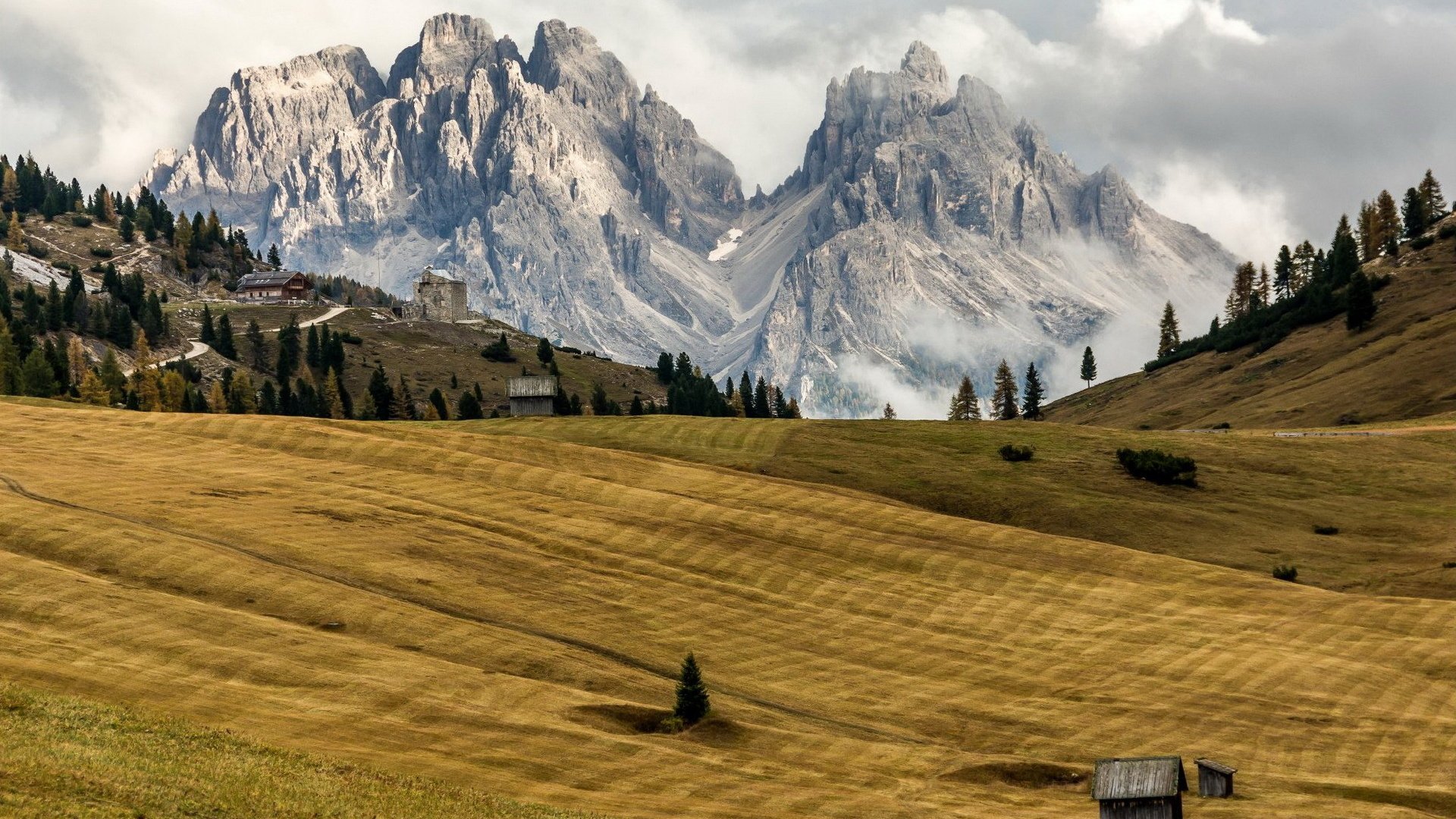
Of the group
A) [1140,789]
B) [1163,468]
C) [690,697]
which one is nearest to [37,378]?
[1163,468]

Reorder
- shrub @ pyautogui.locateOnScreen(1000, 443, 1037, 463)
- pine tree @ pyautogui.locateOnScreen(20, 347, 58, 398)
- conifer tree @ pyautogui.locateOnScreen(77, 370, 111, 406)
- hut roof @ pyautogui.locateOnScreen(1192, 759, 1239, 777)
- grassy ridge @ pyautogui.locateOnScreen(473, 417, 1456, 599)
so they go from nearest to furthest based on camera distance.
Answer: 1. hut roof @ pyautogui.locateOnScreen(1192, 759, 1239, 777)
2. grassy ridge @ pyautogui.locateOnScreen(473, 417, 1456, 599)
3. shrub @ pyautogui.locateOnScreen(1000, 443, 1037, 463)
4. pine tree @ pyautogui.locateOnScreen(20, 347, 58, 398)
5. conifer tree @ pyautogui.locateOnScreen(77, 370, 111, 406)

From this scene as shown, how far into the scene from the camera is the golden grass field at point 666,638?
54.6 meters

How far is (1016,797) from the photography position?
180 ft

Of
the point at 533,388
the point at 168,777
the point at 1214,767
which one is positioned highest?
the point at 533,388

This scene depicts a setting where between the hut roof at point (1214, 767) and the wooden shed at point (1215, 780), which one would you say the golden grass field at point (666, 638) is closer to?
the wooden shed at point (1215, 780)

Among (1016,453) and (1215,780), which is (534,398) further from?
(1215,780)

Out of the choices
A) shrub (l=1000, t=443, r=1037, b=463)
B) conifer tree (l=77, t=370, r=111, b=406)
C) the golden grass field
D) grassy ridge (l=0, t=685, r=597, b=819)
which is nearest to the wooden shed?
the golden grass field

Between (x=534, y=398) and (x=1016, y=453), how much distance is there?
67.2 metres

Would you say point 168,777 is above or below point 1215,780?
above

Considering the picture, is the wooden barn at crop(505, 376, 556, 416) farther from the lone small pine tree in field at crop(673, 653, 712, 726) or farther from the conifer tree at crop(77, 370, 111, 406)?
the lone small pine tree in field at crop(673, 653, 712, 726)

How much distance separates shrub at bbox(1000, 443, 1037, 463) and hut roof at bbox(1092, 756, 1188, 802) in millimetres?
78894

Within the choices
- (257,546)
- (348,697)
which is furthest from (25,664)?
(257,546)

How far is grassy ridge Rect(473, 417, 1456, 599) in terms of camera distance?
10606cm

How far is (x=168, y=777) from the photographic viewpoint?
42.3 meters
